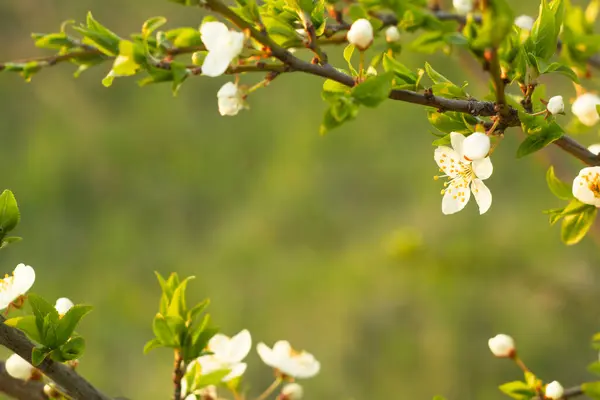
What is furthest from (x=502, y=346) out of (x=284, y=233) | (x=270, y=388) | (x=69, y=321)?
(x=284, y=233)

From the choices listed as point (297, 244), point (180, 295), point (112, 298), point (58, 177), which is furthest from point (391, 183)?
point (180, 295)

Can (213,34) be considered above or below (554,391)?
above

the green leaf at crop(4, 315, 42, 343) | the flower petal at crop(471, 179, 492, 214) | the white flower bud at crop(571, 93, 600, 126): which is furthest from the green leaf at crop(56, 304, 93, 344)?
the white flower bud at crop(571, 93, 600, 126)

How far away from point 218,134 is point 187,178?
0.49 feet

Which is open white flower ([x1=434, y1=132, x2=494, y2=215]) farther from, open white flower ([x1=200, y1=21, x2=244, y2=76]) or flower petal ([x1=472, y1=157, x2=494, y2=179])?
open white flower ([x1=200, y1=21, x2=244, y2=76])

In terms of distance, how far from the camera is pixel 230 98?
0.35m

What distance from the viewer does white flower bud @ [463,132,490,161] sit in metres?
0.33

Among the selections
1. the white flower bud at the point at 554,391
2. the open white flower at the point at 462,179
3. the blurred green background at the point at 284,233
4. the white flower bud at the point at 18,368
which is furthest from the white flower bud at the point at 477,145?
the blurred green background at the point at 284,233

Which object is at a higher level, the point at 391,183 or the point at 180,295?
the point at 180,295

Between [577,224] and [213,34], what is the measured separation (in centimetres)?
23

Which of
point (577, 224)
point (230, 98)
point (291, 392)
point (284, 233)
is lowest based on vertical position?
point (284, 233)

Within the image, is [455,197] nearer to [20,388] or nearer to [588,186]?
[588,186]

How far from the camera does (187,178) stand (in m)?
1.83

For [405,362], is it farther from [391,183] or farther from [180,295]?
[180,295]
